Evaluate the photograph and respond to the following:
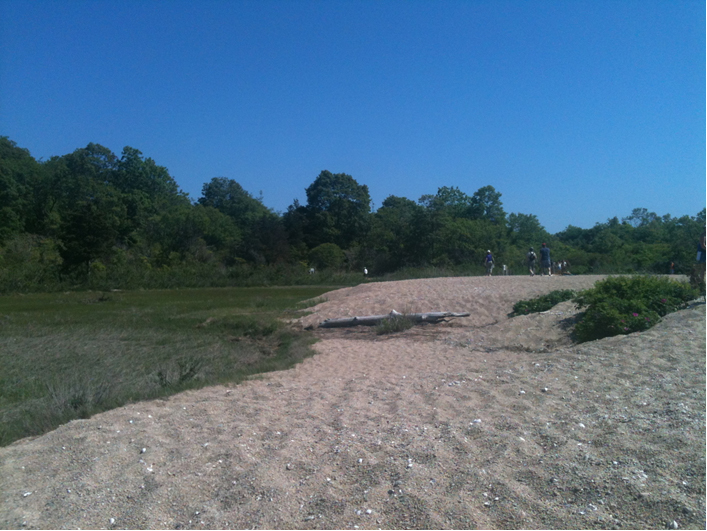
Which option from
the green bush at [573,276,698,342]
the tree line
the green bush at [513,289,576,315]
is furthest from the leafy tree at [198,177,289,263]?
the green bush at [573,276,698,342]

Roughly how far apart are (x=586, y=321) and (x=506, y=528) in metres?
7.36

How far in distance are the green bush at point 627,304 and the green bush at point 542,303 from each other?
2.11 m

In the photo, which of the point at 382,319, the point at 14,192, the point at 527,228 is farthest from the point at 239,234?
the point at 382,319

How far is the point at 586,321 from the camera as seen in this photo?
10016mm

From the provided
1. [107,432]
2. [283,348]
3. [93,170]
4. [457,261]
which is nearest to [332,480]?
[107,432]

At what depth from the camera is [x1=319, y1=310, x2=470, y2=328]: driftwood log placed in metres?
15.1

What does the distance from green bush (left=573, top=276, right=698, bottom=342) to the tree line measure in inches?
740

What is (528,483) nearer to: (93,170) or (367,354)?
(367,354)

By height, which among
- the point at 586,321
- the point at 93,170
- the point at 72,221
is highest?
the point at 93,170

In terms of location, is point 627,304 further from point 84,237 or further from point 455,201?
point 455,201

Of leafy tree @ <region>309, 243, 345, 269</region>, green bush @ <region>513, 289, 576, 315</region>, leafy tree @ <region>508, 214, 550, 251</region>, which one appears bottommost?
green bush @ <region>513, 289, 576, 315</region>

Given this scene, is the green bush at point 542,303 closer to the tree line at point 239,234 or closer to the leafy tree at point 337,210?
the tree line at point 239,234

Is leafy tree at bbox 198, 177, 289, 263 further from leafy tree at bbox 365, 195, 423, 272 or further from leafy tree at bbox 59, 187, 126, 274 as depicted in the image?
leafy tree at bbox 59, 187, 126, 274

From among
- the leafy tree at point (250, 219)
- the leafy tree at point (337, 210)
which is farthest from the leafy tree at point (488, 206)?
the leafy tree at point (250, 219)
